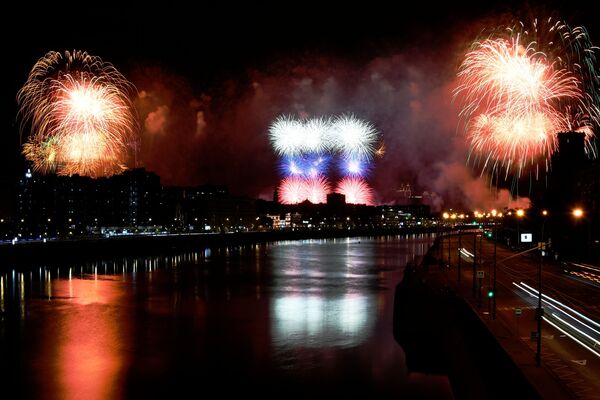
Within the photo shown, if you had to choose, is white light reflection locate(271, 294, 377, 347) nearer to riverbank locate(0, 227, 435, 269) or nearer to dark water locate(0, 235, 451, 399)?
dark water locate(0, 235, 451, 399)

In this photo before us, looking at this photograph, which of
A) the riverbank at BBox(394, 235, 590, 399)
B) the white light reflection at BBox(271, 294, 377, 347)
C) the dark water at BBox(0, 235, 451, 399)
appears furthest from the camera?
the white light reflection at BBox(271, 294, 377, 347)

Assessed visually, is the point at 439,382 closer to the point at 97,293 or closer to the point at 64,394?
the point at 64,394

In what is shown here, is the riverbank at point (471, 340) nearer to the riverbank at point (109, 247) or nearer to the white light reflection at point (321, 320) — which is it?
the white light reflection at point (321, 320)

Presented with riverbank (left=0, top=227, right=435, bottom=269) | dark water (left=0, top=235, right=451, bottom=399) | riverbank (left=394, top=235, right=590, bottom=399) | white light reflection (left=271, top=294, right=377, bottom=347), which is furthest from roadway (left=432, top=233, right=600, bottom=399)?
riverbank (left=0, top=227, right=435, bottom=269)

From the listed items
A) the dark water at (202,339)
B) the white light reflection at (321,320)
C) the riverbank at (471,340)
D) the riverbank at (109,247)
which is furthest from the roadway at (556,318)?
the riverbank at (109,247)

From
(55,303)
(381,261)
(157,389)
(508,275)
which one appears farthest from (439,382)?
(381,261)
